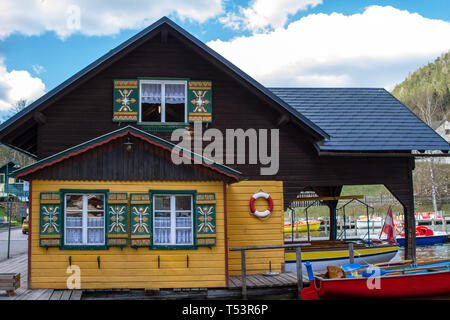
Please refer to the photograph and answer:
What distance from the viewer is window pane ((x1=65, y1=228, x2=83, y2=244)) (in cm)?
1143

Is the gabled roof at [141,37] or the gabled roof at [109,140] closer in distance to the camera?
the gabled roof at [109,140]

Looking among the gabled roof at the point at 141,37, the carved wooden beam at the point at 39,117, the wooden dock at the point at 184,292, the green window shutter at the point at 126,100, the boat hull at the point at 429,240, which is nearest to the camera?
the wooden dock at the point at 184,292

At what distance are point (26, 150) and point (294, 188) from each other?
958 centimetres

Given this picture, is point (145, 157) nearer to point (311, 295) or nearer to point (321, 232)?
point (311, 295)

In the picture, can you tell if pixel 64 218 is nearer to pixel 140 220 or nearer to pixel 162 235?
pixel 140 220

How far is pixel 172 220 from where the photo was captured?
38.5ft

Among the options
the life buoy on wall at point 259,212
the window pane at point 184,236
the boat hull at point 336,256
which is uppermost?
the life buoy on wall at point 259,212

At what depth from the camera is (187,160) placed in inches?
465

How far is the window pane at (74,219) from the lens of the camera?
37.7ft

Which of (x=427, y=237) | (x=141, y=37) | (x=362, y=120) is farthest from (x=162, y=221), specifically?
(x=427, y=237)

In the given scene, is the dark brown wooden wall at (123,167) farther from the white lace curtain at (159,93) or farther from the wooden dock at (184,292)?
the wooden dock at (184,292)

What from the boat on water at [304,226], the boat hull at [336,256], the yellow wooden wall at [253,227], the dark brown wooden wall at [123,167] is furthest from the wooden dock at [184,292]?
the boat on water at [304,226]

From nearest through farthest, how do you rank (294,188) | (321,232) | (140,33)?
(140,33)
(294,188)
(321,232)
